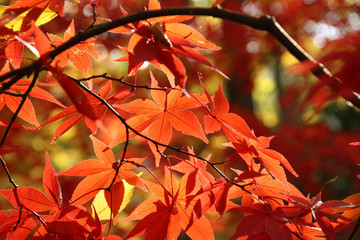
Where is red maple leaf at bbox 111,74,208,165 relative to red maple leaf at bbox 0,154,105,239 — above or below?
above

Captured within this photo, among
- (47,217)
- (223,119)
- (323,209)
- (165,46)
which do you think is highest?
(165,46)

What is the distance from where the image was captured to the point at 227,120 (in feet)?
2.23

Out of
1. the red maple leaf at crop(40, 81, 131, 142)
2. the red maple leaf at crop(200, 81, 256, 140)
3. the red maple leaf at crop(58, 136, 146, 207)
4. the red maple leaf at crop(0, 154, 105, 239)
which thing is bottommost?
the red maple leaf at crop(0, 154, 105, 239)

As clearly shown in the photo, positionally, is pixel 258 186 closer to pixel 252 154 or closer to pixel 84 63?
pixel 252 154

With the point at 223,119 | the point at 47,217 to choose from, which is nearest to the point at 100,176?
the point at 47,217

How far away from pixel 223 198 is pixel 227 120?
15 cm

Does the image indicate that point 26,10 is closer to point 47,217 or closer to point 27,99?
point 27,99

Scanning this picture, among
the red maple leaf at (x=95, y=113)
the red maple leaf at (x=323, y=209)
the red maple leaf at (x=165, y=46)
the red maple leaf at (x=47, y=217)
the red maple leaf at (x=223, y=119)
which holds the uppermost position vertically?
the red maple leaf at (x=165, y=46)

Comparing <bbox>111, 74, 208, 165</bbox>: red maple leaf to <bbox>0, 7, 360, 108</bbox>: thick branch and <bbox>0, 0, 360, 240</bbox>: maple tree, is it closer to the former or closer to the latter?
<bbox>0, 0, 360, 240</bbox>: maple tree

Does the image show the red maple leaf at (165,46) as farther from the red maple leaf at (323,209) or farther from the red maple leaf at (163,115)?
the red maple leaf at (323,209)

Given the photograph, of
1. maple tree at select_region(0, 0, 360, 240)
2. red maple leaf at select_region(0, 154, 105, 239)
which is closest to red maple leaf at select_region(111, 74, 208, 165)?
maple tree at select_region(0, 0, 360, 240)

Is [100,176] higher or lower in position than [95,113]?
lower

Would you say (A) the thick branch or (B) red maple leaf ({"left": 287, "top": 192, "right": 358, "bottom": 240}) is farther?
(B) red maple leaf ({"left": 287, "top": 192, "right": 358, "bottom": 240})

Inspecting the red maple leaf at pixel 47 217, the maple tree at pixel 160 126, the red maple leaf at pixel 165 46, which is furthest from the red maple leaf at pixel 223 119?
the red maple leaf at pixel 47 217
